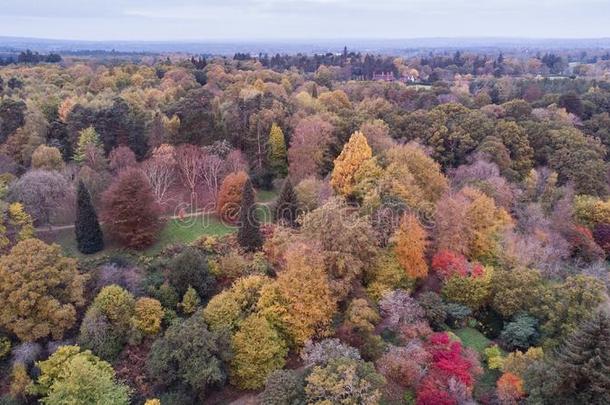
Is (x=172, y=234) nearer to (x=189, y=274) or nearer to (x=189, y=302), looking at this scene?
(x=189, y=274)

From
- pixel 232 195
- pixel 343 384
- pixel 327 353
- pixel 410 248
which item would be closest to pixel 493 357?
pixel 410 248

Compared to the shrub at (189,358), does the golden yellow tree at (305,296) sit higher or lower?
higher

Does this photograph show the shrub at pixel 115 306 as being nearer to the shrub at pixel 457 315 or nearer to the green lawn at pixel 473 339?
the shrub at pixel 457 315

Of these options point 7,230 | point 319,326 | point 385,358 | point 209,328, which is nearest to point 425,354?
point 385,358

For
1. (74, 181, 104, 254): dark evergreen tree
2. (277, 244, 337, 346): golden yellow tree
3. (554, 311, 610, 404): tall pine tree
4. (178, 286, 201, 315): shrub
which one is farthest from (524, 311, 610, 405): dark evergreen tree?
(74, 181, 104, 254): dark evergreen tree

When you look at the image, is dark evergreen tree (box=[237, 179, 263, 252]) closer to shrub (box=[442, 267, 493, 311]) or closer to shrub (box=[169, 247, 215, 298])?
shrub (box=[169, 247, 215, 298])

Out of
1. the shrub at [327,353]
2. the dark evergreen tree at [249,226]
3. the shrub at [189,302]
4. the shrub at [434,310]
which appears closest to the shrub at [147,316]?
the shrub at [189,302]
